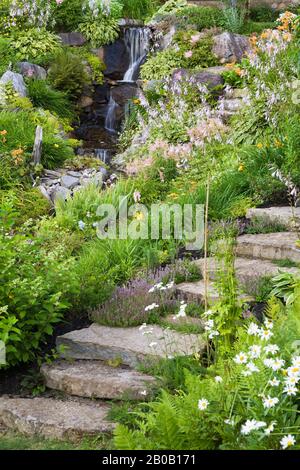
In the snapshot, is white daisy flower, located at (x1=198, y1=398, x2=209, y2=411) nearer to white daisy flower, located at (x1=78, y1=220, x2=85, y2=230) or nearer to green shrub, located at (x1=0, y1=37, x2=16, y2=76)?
white daisy flower, located at (x1=78, y1=220, x2=85, y2=230)

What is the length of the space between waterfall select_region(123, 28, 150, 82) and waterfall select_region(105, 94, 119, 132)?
2.69 ft

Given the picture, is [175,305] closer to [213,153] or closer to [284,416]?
[284,416]

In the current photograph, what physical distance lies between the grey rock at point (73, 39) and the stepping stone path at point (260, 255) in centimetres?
876

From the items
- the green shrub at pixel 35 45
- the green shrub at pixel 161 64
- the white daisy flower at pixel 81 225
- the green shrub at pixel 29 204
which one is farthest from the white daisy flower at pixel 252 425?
the green shrub at pixel 35 45

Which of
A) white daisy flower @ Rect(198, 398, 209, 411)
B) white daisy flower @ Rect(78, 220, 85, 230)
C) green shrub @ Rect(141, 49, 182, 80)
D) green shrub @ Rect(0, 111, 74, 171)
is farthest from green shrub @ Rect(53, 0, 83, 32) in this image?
white daisy flower @ Rect(198, 398, 209, 411)

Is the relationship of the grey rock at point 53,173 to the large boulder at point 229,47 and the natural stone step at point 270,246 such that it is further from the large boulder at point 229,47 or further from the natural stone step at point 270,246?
the large boulder at point 229,47

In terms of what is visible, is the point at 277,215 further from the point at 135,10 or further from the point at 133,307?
the point at 135,10

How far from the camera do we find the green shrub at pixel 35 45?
1329cm

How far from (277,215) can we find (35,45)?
806 cm

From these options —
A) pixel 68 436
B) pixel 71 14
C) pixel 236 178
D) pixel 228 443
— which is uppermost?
pixel 71 14

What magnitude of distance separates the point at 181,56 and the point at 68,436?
10059 millimetres

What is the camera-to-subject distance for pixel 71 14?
15.2 m

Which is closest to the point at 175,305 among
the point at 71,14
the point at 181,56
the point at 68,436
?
the point at 68,436

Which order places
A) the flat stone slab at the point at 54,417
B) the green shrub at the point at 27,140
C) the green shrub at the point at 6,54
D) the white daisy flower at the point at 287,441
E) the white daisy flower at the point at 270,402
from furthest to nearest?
the green shrub at the point at 6,54 → the green shrub at the point at 27,140 → the flat stone slab at the point at 54,417 → the white daisy flower at the point at 270,402 → the white daisy flower at the point at 287,441
